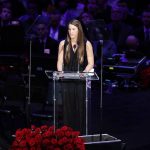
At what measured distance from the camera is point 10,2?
16031mm

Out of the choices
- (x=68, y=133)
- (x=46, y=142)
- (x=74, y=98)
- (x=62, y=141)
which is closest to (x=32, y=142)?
(x=46, y=142)

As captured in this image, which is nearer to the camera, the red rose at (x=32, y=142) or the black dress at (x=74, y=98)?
the red rose at (x=32, y=142)

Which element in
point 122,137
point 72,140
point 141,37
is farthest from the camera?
point 141,37

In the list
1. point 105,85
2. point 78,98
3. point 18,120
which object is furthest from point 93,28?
point 78,98

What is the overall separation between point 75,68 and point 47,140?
2.73m

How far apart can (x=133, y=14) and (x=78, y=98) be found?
720cm

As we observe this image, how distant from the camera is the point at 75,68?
8148mm

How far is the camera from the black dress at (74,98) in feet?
26.6

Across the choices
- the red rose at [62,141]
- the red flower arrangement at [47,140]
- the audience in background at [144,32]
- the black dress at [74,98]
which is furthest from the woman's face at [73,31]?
the audience in background at [144,32]

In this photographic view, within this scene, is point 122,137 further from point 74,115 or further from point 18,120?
point 18,120

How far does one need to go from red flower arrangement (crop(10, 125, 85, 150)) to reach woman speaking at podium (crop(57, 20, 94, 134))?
2455mm

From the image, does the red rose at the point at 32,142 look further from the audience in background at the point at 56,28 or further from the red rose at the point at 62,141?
the audience in background at the point at 56,28

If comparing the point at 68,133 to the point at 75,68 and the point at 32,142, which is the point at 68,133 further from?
the point at 75,68

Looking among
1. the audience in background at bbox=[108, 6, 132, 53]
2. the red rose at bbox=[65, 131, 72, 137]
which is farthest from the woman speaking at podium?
the audience in background at bbox=[108, 6, 132, 53]
